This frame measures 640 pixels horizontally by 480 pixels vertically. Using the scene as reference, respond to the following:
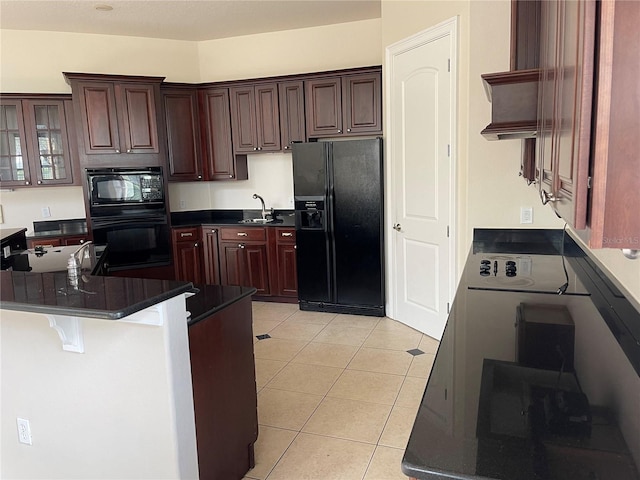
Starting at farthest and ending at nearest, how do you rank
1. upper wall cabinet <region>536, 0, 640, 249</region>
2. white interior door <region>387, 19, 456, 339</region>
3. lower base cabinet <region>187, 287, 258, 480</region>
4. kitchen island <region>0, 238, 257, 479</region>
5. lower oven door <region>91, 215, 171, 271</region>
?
lower oven door <region>91, 215, 171, 271</region> → white interior door <region>387, 19, 456, 339</region> → lower base cabinet <region>187, 287, 258, 480</region> → kitchen island <region>0, 238, 257, 479</region> → upper wall cabinet <region>536, 0, 640, 249</region>

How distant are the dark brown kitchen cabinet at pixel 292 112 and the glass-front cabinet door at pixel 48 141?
222 centimetres

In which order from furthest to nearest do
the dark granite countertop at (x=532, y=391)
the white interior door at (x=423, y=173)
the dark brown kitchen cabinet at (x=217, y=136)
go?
the dark brown kitchen cabinet at (x=217, y=136)
the white interior door at (x=423, y=173)
the dark granite countertop at (x=532, y=391)

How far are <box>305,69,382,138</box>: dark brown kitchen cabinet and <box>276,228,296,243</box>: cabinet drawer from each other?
1003 mm

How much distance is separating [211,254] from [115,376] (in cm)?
346

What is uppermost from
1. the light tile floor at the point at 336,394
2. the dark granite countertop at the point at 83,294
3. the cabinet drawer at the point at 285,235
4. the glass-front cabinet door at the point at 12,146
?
the glass-front cabinet door at the point at 12,146

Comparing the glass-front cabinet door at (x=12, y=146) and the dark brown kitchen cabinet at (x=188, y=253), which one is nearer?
the glass-front cabinet door at (x=12, y=146)

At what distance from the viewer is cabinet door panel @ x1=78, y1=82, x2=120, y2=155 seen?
4.54m

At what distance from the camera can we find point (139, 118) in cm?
473

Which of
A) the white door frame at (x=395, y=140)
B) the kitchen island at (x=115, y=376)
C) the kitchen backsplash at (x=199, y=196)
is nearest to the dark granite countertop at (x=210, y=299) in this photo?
the kitchen island at (x=115, y=376)

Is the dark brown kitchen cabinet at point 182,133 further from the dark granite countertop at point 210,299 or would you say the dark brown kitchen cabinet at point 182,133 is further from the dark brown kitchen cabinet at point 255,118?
the dark granite countertop at point 210,299

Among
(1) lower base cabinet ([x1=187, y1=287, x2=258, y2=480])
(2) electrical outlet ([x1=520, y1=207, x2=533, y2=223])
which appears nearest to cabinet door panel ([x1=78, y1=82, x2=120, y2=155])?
(1) lower base cabinet ([x1=187, y1=287, x2=258, y2=480])

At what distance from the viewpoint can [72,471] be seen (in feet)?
6.40

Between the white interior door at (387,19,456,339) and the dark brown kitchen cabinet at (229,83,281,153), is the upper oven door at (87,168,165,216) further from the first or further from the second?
the white interior door at (387,19,456,339)

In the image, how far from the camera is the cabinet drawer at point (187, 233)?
16.5ft
